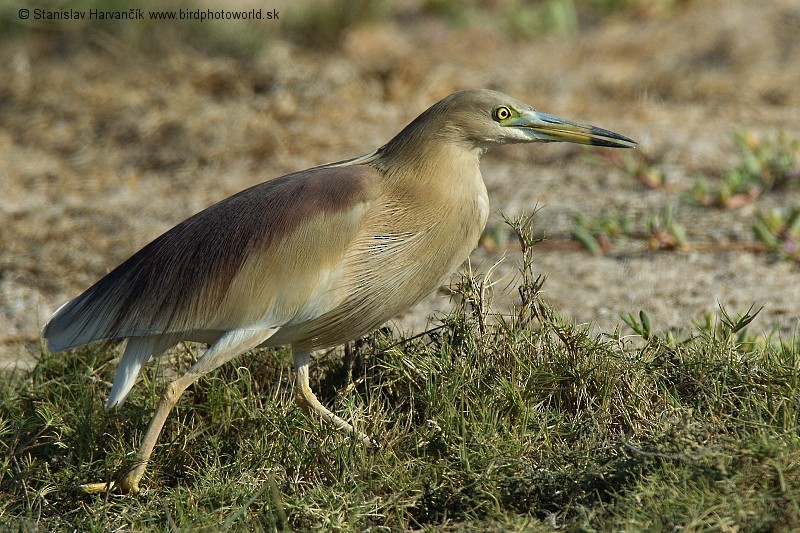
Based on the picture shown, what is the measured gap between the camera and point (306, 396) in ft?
13.4

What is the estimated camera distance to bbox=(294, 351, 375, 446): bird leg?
3.93 metres

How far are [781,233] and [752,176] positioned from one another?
727 mm

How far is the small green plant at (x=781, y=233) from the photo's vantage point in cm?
552

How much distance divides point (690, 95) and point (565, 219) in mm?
2111

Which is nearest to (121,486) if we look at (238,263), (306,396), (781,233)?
(306,396)

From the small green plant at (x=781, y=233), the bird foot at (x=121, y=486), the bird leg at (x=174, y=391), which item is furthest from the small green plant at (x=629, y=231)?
the bird foot at (x=121, y=486)

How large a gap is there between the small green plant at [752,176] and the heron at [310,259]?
2.11m

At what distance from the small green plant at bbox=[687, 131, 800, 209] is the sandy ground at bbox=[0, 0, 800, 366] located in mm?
74

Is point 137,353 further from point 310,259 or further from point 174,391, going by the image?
point 310,259

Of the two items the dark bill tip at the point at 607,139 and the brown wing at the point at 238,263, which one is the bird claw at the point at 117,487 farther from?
the dark bill tip at the point at 607,139

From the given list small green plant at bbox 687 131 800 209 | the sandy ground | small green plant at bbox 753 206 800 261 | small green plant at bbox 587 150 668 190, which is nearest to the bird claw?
the sandy ground

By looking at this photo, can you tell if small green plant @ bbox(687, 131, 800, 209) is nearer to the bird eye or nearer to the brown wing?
the bird eye

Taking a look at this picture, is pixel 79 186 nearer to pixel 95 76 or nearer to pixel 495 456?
pixel 95 76

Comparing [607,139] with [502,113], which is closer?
[502,113]
